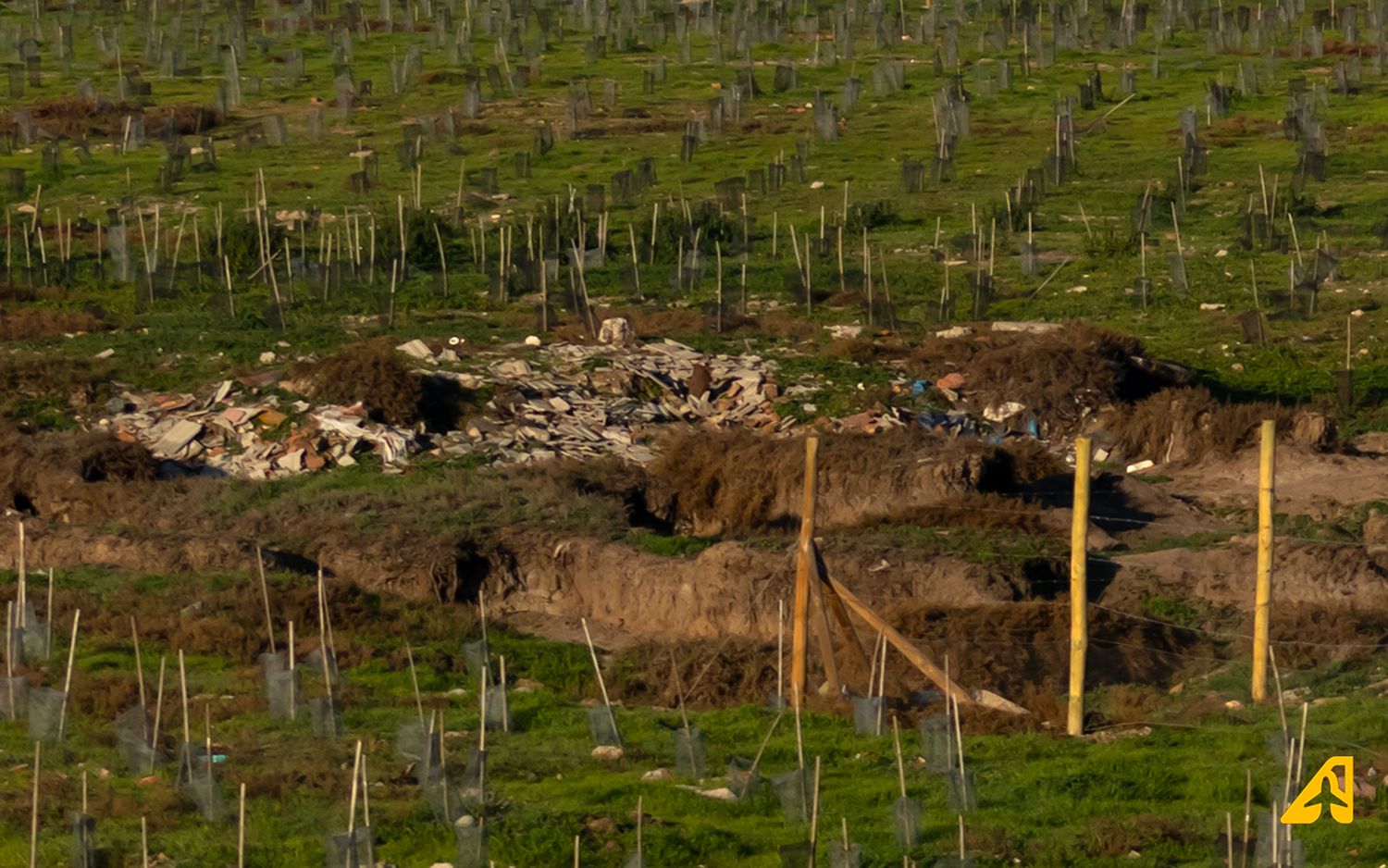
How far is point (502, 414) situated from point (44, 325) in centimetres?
641

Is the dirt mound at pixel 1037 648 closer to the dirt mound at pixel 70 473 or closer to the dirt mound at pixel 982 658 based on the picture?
the dirt mound at pixel 982 658

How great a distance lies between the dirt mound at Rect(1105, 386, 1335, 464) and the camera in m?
24.6

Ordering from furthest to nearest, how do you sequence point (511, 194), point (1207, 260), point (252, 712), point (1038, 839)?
1. point (511, 194)
2. point (1207, 260)
3. point (252, 712)
4. point (1038, 839)

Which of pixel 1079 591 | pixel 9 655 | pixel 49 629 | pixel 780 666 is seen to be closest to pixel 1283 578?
pixel 1079 591

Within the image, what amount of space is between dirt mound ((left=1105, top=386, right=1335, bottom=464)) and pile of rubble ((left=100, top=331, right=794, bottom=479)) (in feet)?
11.0

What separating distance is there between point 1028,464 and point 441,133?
746 inches

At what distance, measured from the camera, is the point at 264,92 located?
4594cm

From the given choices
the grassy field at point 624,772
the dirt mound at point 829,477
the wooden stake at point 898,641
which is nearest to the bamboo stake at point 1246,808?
the grassy field at point 624,772

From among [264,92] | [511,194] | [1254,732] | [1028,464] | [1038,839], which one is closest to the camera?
[1038,839]

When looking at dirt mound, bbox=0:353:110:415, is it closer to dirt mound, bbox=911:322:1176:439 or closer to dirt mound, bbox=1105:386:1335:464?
dirt mound, bbox=911:322:1176:439

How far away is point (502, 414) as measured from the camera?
2570 cm

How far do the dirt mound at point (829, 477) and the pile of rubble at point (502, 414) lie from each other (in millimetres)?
1065

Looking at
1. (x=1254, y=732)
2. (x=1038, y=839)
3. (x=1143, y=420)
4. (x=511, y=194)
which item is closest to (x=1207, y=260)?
(x=1143, y=420)

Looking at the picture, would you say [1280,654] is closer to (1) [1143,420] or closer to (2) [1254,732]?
(2) [1254,732]
